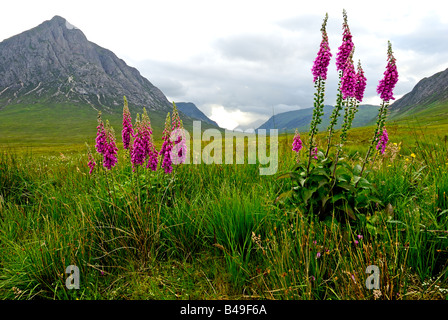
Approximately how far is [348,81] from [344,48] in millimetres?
642

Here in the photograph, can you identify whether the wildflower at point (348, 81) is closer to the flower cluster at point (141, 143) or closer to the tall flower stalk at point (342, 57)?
the tall flower stalk at point (342, 57)

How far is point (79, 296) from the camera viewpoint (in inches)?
117

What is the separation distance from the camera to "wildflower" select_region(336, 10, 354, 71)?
3.97 metres

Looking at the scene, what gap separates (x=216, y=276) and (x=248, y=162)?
425 centimetres

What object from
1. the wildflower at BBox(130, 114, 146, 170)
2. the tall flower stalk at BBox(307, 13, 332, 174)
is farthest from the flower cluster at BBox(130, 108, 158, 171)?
the tall flower stalk at BBox(307, 13, 332, 174)

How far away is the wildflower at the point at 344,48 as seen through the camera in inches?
156

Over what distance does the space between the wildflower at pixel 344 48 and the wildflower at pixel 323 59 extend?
7.6 inches

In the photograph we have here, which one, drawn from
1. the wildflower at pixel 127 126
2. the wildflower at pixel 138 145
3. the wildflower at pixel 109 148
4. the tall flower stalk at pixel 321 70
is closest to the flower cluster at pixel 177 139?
the wildflower at pixel 138 145

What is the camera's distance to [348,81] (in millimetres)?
3846

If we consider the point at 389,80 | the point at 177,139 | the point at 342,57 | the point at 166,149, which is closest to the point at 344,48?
the point at 342,57

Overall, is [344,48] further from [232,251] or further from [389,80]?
[232,251]

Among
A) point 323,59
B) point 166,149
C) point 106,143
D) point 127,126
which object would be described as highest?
point 323,59
